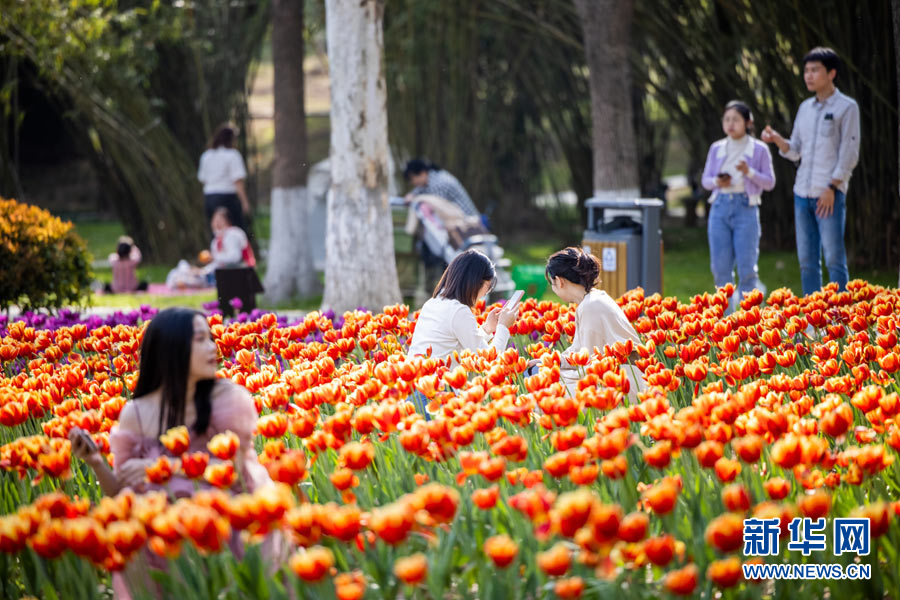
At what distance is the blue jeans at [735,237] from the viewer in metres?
7.24

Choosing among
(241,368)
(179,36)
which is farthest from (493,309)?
(179,36)

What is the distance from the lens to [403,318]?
207 inches

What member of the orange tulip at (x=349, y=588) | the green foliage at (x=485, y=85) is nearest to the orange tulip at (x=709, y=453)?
the orange tulip at (x=349, y=588)

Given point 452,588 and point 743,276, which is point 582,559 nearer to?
point 452,588

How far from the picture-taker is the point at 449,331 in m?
4.66

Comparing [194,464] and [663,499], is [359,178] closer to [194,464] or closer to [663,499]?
[194,464]

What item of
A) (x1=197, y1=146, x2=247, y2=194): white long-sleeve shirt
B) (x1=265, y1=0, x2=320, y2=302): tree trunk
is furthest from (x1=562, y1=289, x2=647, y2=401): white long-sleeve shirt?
(x1=197, y1=146, x2=247, y2=194): white long-sleeve shirt

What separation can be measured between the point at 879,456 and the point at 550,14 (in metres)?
11.8

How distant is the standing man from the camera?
6.65 m

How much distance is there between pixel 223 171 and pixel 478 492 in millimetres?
A: 9473

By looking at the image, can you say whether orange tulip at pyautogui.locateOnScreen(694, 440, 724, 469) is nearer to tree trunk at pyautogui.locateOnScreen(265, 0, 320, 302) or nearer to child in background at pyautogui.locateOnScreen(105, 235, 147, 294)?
tree trunk at pyautogui.locateOnScreen(265, 0, 320, 302)

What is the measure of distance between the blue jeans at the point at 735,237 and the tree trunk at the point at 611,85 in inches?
98.5

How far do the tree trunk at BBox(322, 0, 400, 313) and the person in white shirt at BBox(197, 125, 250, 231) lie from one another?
9.35 ft

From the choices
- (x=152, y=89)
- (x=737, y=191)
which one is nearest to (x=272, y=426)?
(x=737, y=191)
